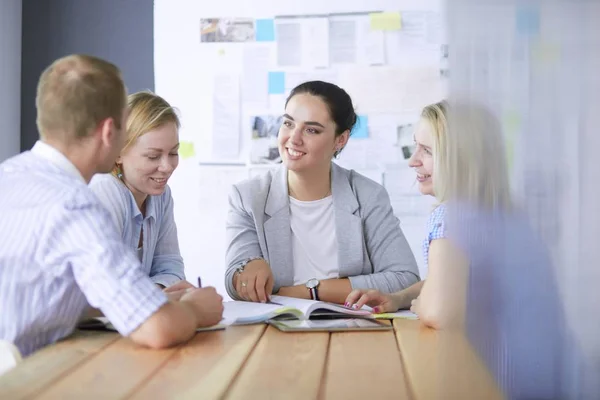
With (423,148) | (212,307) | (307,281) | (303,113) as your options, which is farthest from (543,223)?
(303,113)

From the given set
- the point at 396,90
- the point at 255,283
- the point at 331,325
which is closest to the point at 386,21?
the point at 396,90

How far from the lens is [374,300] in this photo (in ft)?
5.41

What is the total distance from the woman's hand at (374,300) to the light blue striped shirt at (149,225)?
52cm

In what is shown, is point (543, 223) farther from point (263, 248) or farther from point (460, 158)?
point (263, 248)

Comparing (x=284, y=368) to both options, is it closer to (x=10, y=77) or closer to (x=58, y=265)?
(x=58, y=265)

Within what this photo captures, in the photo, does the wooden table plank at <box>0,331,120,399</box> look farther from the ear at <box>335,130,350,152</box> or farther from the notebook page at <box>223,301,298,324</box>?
the ear at <box>335,130,350,152</box>

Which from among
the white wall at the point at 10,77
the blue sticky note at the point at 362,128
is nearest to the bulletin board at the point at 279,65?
the blue sticky note at the point at 362,128

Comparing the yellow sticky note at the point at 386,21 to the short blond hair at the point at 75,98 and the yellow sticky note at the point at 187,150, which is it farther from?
the short blond hair at the point at 75,98

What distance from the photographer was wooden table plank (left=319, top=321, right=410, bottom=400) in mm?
864

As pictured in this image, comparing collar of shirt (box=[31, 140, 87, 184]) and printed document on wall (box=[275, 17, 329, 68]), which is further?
printed document on wall (box=[275, 17, 329, 68])

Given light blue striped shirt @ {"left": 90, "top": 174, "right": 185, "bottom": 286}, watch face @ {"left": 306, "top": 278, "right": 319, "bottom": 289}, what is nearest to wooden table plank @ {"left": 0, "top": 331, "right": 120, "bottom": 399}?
light blue striped shirt @ {"left": 90, "top": 174, "right": 185, "bottom": 286}

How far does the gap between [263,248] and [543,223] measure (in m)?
1.59

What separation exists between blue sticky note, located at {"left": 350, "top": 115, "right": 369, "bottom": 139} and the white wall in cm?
162

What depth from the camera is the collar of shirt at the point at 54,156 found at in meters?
1.30
